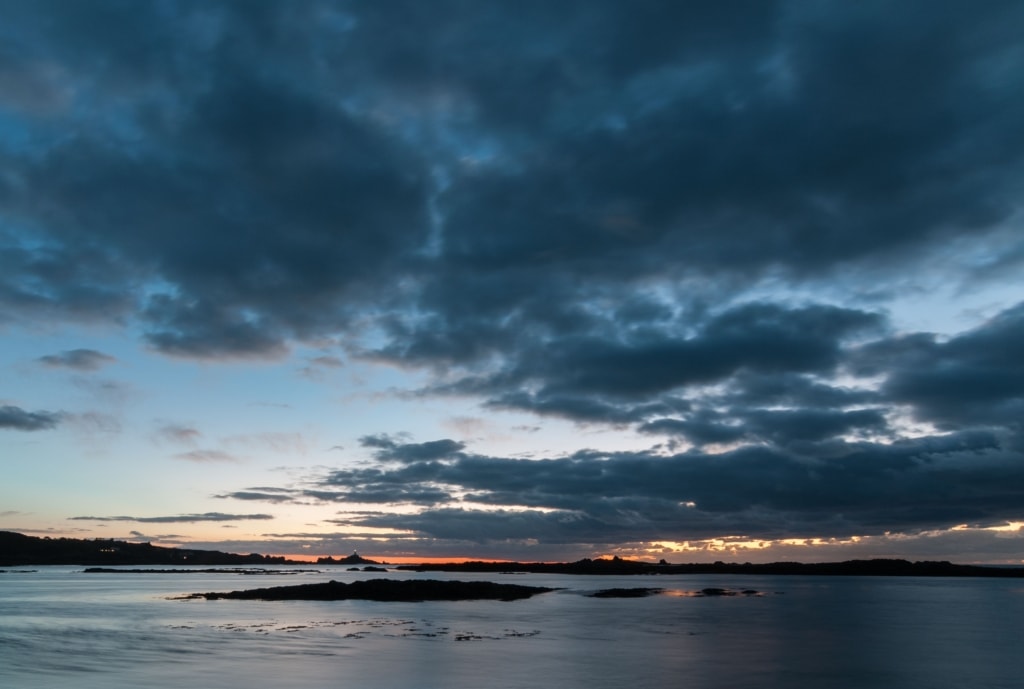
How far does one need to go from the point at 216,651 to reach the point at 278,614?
32.0m

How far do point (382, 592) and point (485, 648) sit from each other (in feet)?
218

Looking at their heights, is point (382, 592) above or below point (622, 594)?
above

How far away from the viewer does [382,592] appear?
111562 mm

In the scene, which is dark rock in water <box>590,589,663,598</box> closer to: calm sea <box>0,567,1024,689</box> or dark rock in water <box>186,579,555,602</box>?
dark rock in water <box>186,579,555,602</box>

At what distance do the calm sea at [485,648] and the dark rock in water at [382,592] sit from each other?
13.9 meters

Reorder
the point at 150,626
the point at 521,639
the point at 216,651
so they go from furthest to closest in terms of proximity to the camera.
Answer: the point at 150,626 < the point at 521,639 < the point at 216,651

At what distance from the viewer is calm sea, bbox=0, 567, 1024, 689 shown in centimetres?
3797

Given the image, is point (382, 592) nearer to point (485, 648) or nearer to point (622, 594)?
point (622, 594)

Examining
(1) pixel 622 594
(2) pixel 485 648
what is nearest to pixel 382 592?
(1) pixel 622 594

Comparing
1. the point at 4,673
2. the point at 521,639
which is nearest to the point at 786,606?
the point at 521,639

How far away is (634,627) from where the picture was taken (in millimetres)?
68375

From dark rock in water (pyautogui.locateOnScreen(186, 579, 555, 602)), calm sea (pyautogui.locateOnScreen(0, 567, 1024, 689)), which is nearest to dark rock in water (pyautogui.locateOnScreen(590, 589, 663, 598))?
dark rock in water (pyautogui.locateOnScreen(186, 579, 555, 602))

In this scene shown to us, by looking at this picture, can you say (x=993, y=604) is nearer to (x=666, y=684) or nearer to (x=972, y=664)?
(x=972, y=664)

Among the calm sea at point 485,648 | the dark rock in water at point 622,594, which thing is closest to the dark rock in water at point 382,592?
the dark rock in water at point 622,594
